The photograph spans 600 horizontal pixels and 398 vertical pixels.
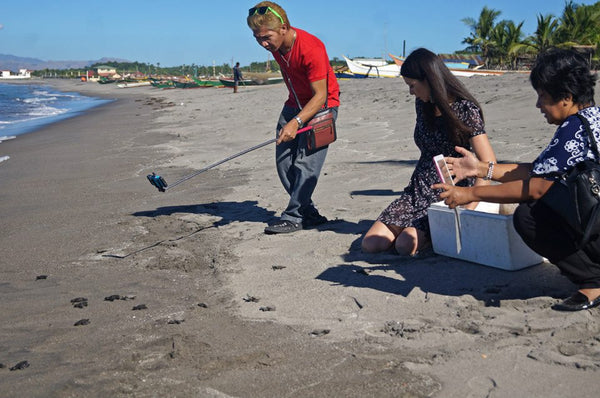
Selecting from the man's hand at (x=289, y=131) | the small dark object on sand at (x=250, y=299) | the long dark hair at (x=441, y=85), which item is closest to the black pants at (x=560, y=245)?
the long dark hair at (x=441, y=85)

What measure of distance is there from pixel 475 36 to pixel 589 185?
50689 millimetres

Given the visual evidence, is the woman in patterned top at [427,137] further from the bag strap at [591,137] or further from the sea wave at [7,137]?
the sea wave at [7,137]

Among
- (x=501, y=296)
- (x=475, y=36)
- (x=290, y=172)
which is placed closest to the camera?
(x=501, y=296)

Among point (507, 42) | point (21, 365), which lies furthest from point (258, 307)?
point (507, 42)

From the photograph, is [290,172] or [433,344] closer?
[433,344]

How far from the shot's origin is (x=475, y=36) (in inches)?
1978

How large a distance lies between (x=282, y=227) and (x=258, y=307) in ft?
5.09

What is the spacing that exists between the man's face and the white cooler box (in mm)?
1748

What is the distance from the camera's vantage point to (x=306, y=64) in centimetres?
484

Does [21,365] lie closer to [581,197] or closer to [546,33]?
[581,197]

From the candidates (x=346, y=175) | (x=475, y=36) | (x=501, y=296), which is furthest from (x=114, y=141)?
(x=475, y=36)

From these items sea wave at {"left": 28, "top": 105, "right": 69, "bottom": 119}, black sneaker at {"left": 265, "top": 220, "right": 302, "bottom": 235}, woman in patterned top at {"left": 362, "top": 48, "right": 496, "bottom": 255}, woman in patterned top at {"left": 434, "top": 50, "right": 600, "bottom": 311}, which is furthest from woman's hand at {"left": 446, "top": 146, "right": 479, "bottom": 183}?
sea wave at {"left": 28, "top": 105, "right": 69, "bottom": 119}

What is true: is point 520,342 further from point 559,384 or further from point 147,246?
point 147,246

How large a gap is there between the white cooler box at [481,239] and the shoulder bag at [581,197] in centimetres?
60
